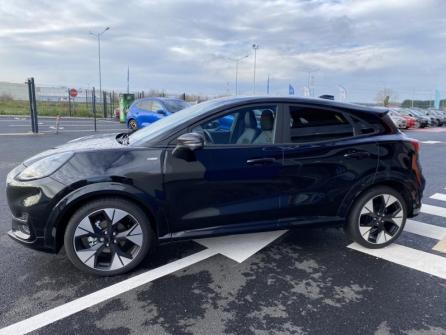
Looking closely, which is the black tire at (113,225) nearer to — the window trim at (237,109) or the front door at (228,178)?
the front door at (228,178)

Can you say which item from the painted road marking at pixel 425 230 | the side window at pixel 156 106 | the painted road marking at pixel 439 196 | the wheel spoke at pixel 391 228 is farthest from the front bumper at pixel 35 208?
the side window at pixel 156 106

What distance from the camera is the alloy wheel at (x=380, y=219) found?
3762 millimetres

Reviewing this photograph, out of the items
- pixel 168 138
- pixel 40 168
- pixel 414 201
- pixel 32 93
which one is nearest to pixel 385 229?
pixel 414 201

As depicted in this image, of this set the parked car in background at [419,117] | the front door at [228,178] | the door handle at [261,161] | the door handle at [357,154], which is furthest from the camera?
the parked car in background at [419,117]

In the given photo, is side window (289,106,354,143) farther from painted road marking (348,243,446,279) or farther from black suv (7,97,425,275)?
painted road marking (348,243,446,279)

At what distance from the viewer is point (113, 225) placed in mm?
3096

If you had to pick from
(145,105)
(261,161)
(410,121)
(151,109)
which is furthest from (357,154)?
(410,121)

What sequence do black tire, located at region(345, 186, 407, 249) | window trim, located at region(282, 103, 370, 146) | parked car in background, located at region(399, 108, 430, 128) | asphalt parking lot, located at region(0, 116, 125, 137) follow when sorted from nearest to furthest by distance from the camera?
window trim, located at region(282, 103, 370, 146) → black tire, located at region(345, 186, 407, 249) → asphalt parking lot, located at region(0, 116, 125, 137) → parked car in background, located at region(399, 108, 430, 128)

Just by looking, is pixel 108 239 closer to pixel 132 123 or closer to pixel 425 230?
pixel 425 230

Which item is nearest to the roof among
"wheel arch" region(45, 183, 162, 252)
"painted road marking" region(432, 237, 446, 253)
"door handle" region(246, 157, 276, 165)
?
"door handle" region(246, 157, 276, 165)

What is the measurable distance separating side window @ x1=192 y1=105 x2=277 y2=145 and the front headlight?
1.21 m

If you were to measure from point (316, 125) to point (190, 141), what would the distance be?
136cm

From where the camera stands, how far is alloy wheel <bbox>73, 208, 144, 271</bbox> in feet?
10.0

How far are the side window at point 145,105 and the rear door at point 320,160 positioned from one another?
11.4 metres
